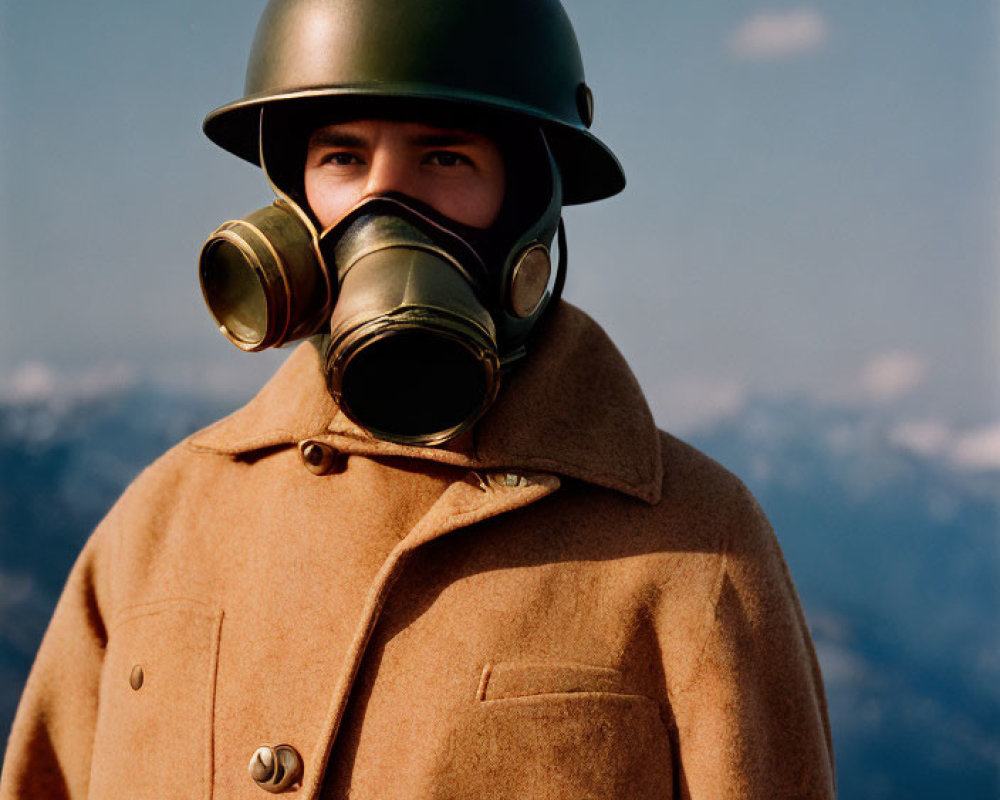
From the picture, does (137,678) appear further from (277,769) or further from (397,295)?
(397,295)

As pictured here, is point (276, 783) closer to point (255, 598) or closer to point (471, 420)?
point (255, 598)

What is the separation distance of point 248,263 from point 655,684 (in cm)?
134

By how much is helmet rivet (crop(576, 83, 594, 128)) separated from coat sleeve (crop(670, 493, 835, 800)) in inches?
42.5

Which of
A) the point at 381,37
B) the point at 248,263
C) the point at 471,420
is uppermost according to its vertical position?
the point at 381,37

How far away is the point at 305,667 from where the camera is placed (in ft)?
8.70

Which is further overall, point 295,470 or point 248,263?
point 295,470

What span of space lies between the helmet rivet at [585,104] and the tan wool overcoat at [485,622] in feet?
1.75

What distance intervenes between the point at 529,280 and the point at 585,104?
0.64 m

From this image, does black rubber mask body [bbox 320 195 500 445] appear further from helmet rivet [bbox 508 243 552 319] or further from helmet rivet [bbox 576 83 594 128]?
helmet rivet [bbox 576 83 594 128]

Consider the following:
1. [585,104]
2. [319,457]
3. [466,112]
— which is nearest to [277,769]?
[319,457]

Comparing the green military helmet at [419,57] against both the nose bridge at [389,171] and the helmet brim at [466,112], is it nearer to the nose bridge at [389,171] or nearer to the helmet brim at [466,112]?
the helmet brim at [466,112]

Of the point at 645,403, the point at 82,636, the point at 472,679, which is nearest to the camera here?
the point at 472,679

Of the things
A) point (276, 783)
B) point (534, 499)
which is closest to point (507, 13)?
point (534, 499)

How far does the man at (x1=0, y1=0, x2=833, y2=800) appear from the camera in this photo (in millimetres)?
2555
